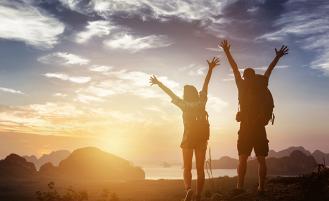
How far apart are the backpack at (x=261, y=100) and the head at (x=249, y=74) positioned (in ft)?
0.34

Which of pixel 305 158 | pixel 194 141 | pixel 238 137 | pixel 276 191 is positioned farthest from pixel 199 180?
pixel 305 158

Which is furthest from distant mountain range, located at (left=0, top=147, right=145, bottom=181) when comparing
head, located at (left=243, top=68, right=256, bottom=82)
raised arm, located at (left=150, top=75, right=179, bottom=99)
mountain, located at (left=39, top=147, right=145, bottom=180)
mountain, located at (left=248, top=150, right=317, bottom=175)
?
mountain, located at (left=248, top=150, right=317, bottom=175)

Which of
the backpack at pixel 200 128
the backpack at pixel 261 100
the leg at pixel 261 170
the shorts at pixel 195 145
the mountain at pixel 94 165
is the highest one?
the mountain at pixel 94 165

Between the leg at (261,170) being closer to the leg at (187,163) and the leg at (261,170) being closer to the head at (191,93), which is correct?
the leg at (187,163)

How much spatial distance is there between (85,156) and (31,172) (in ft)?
163

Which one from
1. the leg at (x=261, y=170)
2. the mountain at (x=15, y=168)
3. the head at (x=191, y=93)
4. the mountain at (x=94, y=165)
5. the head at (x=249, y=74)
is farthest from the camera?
the mountain at (x=94, y=165)

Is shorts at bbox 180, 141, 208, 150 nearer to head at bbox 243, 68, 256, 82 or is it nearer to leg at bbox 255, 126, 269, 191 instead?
leg at bbox 255, 126, 269, 191

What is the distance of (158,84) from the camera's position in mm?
8930

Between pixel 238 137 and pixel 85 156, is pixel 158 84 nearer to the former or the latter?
pixel 238 137

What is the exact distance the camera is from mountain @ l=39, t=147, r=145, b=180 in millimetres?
99550

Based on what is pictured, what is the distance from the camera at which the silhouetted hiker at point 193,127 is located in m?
8.48

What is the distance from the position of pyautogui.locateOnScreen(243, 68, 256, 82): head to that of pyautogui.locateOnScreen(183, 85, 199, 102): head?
1.26 m

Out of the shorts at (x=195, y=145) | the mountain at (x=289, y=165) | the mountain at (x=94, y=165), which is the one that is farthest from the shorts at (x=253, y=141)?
the mountain at (x=289, y=165)

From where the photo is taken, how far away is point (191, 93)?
8.79 meters
